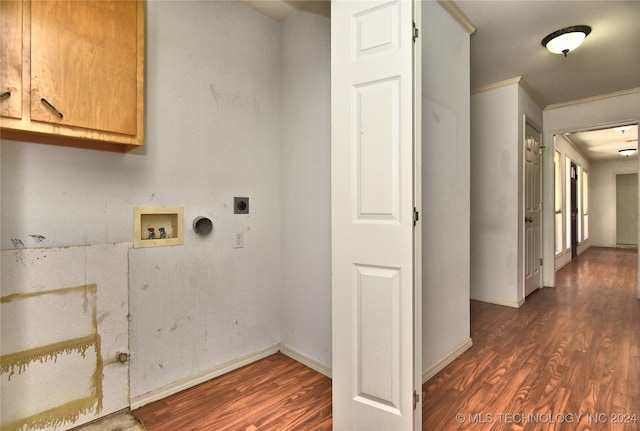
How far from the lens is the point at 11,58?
4.14 feet

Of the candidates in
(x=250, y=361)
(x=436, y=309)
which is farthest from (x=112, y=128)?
(x=436, y=309)

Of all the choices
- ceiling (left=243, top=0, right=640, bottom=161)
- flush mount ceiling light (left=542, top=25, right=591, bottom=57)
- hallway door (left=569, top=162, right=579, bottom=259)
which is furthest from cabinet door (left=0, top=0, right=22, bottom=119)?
hallway door (left=569, top=162, right=579, bottom=259)

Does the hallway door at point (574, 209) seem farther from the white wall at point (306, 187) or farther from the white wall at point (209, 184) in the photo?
the white wall at point (209, 184)

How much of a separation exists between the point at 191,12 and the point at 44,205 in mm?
1424

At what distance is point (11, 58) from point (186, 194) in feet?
3.20

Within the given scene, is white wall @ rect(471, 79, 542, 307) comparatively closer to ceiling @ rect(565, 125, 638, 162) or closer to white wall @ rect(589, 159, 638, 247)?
ceiling @ rect(565, 125, 638, 162)

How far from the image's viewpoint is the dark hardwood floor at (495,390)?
67.1 inches

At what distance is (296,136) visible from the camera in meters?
2.40

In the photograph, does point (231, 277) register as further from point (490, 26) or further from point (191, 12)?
point (490, 26)

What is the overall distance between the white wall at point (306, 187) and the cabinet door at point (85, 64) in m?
1.10

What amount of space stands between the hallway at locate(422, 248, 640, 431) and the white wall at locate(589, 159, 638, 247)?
6451 millimetres

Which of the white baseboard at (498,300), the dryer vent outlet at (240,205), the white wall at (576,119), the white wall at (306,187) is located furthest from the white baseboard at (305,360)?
the white wall at (576,119)

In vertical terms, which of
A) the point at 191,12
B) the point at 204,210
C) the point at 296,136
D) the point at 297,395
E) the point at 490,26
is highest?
the point at 490,26

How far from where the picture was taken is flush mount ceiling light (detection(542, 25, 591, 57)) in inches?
101
